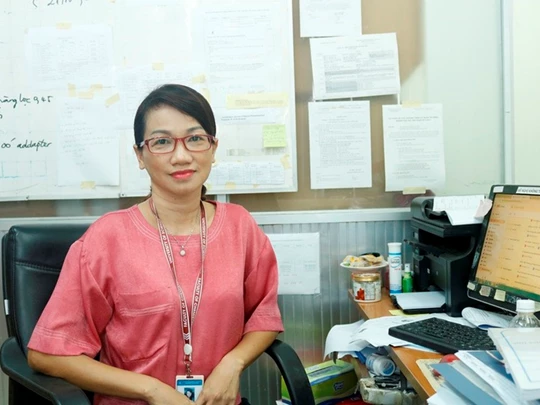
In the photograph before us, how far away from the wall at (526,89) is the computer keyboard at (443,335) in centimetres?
88

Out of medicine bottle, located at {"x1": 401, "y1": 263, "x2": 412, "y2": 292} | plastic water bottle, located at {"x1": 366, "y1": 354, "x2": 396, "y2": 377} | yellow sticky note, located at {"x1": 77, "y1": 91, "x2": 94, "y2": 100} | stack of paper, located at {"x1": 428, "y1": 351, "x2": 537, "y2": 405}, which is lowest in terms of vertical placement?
plastic water bottle, located at {"x1": 366, "y1": 354, "x2": 396, "y2": 377}

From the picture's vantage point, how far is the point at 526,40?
1.98 metres

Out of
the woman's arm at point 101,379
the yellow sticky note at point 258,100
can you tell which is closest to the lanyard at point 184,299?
the woman's arm at point 101,379

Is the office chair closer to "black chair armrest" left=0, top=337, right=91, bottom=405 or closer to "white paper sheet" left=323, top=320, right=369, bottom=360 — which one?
"black chair armrest" left=0, top=337, right=91, bottom=405

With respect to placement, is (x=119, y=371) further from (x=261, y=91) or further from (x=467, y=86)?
(x=467, y=86)

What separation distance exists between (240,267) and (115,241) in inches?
13.5

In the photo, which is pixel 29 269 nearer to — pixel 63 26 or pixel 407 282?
pixel 63 26

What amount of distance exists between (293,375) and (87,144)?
1.23m

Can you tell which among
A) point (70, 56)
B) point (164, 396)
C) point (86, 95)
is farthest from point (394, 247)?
point (70, 56)

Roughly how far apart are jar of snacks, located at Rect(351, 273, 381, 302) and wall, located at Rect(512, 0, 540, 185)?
693 mm

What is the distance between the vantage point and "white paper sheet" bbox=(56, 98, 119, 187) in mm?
2014

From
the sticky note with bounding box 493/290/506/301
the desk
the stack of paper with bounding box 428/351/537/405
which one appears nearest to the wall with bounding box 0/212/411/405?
the desk

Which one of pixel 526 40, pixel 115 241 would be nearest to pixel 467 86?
pixel 526 40

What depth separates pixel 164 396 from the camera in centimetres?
127
